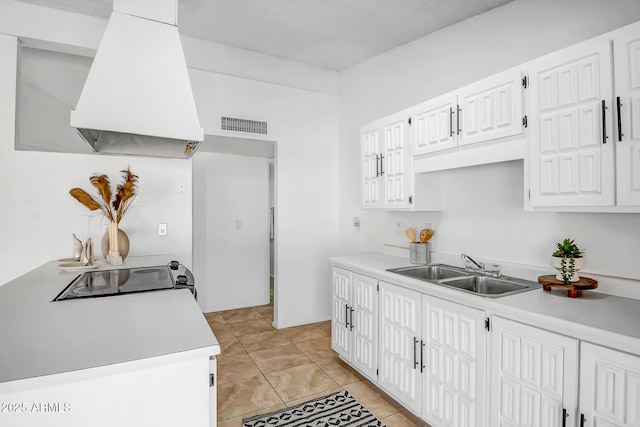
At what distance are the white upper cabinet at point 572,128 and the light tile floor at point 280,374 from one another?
1.64 metres

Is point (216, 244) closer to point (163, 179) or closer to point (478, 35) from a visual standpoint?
point (163, 179)

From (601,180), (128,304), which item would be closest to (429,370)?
(601,180)

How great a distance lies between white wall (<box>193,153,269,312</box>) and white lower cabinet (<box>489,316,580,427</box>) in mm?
3449

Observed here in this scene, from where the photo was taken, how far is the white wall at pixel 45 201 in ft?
8.21

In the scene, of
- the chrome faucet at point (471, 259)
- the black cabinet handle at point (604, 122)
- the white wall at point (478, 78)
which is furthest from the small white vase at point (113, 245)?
the black cabinet handle at point (604, 122)

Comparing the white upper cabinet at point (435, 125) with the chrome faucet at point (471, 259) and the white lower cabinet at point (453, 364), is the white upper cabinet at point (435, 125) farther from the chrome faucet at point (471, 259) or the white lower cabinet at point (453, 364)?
the white lower cabinet at point (453, 364)

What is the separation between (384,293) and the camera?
2.37 m

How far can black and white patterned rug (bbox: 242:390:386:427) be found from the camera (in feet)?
6.91

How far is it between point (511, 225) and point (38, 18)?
3.96 m

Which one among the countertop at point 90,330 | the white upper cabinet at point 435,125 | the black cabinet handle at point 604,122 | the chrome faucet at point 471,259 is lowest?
the countertop at point 90,330

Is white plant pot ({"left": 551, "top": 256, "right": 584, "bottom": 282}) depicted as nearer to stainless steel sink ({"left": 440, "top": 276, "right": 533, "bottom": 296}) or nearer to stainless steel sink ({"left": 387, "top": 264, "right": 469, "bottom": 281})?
stainless steel sink ({"left": 440, "top": 276, "right": 533, "bottom": 296})

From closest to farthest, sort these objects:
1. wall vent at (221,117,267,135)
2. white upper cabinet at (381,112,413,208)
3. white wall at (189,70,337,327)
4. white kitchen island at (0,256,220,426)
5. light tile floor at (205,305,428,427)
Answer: white kitchen island at (0,256,220,426)
light tile floor at (205,305,428,427)
white upper cabinet at (381,112,413,208)
wall vent at (221,117,267,135)
white wall at (189,70,337,327)

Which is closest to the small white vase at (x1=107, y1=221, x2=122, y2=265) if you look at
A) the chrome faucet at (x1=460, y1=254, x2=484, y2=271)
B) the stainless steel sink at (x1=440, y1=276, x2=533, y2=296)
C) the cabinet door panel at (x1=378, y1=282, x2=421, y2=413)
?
the cabinet door panel at (x1=378, y1=282, x2=421, y2=413)

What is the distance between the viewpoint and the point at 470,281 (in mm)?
2307
